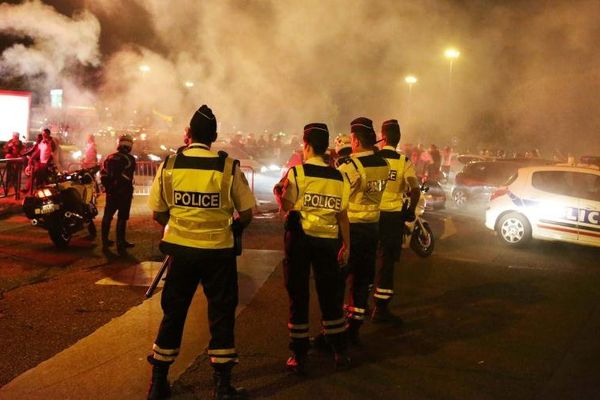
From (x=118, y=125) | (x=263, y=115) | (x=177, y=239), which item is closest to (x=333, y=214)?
(x=177, y=239)

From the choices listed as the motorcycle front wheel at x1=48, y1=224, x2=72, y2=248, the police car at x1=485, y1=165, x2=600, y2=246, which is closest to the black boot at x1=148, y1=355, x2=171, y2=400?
the motorcycle front wheel at x1=48, y1=224, x2=72, y2=248

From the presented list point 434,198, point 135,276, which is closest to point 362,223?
point 135,276

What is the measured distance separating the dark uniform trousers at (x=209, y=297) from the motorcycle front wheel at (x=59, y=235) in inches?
201

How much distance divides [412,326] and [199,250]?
257 cm

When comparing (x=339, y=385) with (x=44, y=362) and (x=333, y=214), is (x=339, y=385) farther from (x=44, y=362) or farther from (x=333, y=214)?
(x=44, y=362)

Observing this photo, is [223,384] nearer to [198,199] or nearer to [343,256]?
[198,199]

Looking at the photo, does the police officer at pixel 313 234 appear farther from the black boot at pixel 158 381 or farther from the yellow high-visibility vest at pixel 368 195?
the black boot at pixel 158 381

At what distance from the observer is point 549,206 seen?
9594mm

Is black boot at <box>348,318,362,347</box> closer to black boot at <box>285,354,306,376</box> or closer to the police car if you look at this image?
black boot at <box>285,354,306,376</box>

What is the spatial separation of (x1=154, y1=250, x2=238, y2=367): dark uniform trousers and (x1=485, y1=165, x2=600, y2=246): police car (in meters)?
7.27

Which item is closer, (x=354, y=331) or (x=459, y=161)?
(x=354, y=331)

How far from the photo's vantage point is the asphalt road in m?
4.17

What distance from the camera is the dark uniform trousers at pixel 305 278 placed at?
4.28 meters

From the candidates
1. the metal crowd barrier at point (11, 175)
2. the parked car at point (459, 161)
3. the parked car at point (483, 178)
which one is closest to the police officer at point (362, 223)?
the metal crowd barrier at point (11, 175)
